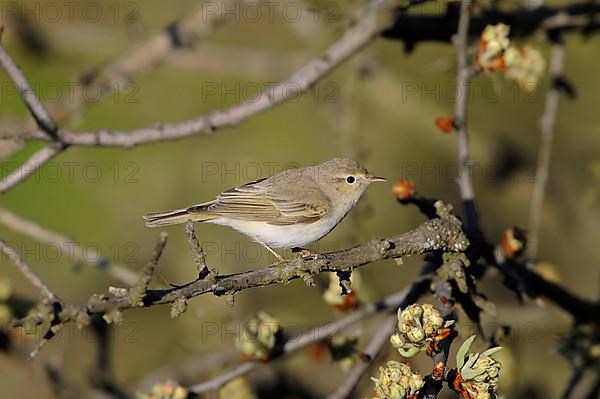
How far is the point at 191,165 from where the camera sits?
655cm

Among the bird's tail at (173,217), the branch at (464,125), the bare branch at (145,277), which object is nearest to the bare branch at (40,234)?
the bird's tail at (173,217)

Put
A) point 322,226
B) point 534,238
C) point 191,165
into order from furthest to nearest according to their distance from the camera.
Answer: point 191,165, point 322,226, point 534,238

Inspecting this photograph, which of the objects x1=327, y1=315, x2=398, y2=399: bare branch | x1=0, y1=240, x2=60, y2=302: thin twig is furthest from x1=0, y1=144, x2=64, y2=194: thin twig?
x1=327, y1=315, x2=398, y2=399: bare branch

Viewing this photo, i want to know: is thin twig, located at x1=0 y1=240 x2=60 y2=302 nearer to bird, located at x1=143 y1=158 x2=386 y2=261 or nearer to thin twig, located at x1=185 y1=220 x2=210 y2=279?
thin twig, located at x1=185 y1=220 x2=210 y2=279

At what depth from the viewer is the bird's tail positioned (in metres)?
4.45

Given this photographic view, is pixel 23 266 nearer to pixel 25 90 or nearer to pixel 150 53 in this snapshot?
pixel 25 90

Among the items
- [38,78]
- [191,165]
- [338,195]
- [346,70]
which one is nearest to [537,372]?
[338,195]

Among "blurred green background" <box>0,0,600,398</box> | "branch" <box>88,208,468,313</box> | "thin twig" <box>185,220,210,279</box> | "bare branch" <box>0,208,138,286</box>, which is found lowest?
"blurred green background" <box>0,0,600,398</box>

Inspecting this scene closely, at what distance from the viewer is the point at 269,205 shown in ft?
16.2

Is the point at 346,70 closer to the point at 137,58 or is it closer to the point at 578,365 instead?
the point at 137,58

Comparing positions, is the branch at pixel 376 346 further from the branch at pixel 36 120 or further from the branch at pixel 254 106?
the branch at pixel 36 120

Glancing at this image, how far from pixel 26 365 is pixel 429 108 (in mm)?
3579

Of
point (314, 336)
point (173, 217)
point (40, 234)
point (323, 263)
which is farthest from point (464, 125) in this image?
point (40, 234)

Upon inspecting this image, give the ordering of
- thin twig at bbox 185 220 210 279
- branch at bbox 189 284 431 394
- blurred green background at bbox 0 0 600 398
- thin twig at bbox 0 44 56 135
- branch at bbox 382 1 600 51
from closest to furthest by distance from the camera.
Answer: thin twig at bbox 185 220 210 279 < thin twig at bbox 0 44 56 135 < branch at bbox 189 284 431 394 < branch at bbox 382 1 600 51 < blurred green background at bbox 0 0 600 398
